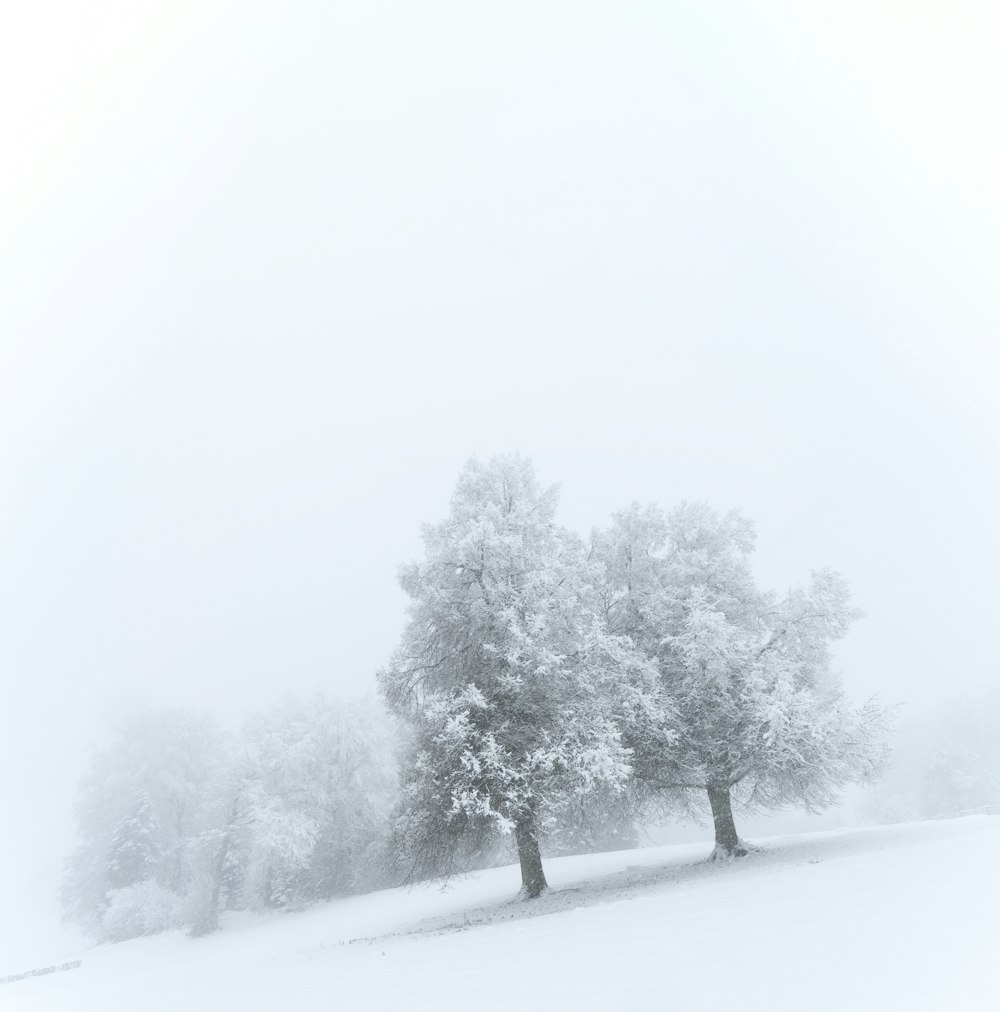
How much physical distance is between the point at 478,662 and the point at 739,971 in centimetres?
1244

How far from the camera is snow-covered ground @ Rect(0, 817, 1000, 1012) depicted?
7094mm

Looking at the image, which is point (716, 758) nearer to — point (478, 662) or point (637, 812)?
point (637, 812)

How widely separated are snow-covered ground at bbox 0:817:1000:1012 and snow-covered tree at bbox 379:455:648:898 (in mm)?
2680

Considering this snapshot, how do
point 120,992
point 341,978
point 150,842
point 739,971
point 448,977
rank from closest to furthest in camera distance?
point 739,971
point 448,977
point 341,978
point 120,992
point 150,842

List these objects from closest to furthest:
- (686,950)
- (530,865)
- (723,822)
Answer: (686,950)
(530,865)
(723,822)

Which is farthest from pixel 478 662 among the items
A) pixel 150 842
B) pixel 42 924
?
pixel 42 924

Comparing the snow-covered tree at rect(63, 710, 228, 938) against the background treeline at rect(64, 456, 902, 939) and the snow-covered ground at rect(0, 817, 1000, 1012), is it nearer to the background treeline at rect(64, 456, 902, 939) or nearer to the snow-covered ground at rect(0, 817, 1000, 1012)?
the snow-covered ground at rect(0, 817, 1000, 1012)

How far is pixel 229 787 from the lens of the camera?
34.3m

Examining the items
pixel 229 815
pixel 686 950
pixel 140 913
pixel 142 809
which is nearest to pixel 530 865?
pixel 686 950

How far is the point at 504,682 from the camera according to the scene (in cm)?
1859

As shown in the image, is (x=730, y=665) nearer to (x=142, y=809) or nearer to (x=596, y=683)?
(x=596, y=683)

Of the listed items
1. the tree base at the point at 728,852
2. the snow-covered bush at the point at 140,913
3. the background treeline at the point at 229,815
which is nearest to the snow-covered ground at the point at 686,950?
the tree base at the point at 728,852

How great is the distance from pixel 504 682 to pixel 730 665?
23.9 feet

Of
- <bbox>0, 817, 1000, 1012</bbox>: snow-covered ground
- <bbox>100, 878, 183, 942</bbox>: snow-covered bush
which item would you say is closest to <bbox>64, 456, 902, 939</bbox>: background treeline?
<bbox>0, 817, 1000, 1012</bbox>: snow-covered ground
